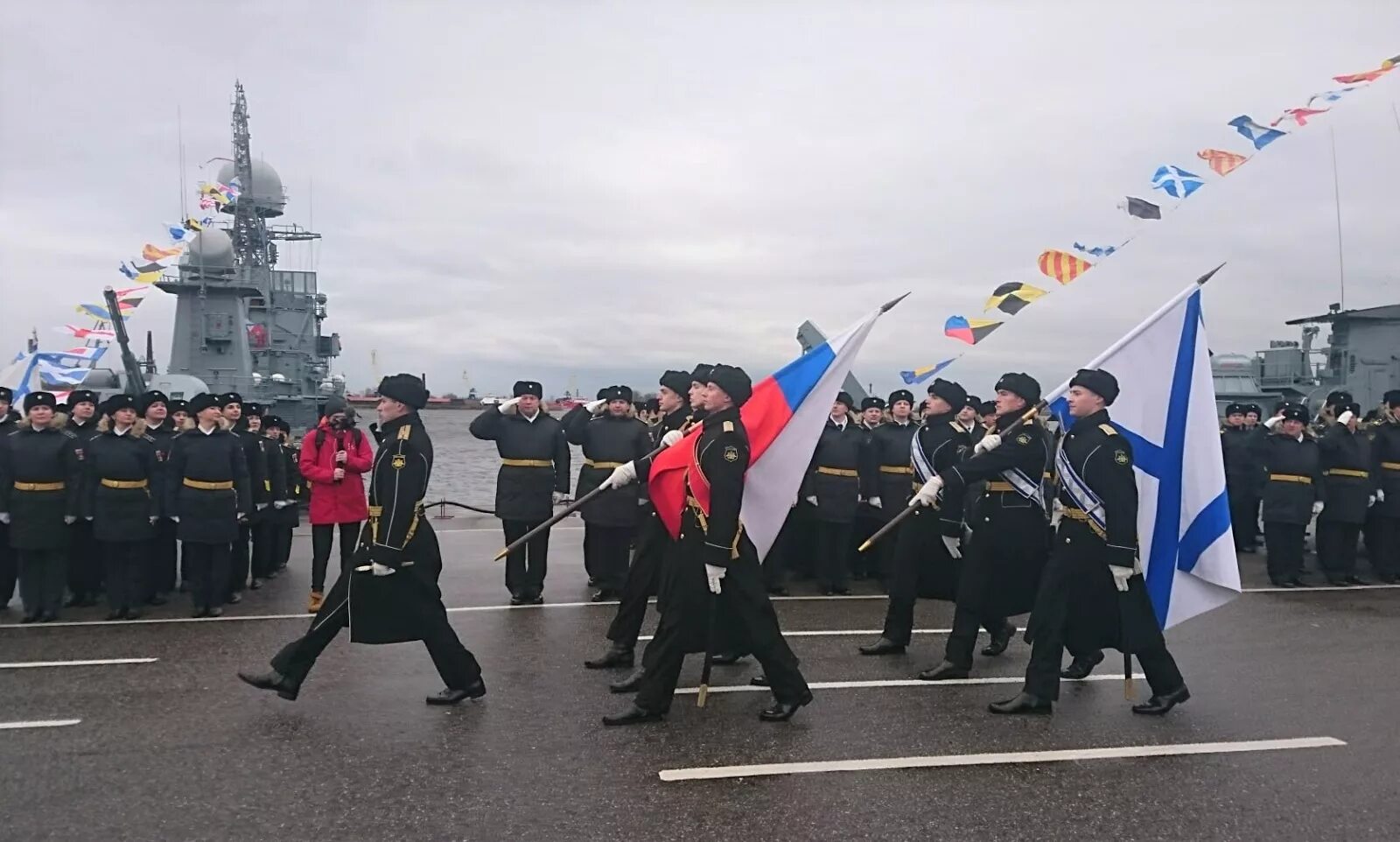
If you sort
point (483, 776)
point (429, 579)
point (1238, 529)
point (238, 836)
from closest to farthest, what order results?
point (238, 836) → point (483, 776) → point (429, 579) → point (1238, 529)

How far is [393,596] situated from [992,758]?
3476 mm

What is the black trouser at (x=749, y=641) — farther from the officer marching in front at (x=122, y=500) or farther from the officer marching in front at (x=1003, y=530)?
the officer marching in front at (x=122, y=500)

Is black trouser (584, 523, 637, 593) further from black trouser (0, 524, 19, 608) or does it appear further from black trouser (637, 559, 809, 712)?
black trouser (0, 524, 19, 608)

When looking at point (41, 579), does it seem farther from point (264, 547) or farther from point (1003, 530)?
point (1003, 530)

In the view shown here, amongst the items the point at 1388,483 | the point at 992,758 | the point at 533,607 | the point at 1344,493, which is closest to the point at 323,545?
the point at 533,607

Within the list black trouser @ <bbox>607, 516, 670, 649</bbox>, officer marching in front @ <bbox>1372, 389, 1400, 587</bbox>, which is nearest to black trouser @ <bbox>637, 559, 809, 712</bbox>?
black trouser @ <bbox>607, 516, 670, 649</bbox>

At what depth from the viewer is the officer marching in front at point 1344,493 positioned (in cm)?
1092

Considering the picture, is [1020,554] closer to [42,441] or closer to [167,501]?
[167,501]

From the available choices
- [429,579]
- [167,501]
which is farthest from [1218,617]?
[167,501]

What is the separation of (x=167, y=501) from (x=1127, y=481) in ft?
25.6

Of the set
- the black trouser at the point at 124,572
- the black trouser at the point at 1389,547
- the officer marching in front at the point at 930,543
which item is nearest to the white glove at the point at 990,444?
the officer marching in front at the point at 930,543

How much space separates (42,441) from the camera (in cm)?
848

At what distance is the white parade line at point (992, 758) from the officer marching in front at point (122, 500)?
608cm

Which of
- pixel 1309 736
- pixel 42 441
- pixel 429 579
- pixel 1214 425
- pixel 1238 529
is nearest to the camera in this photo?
pixel 1309 736
